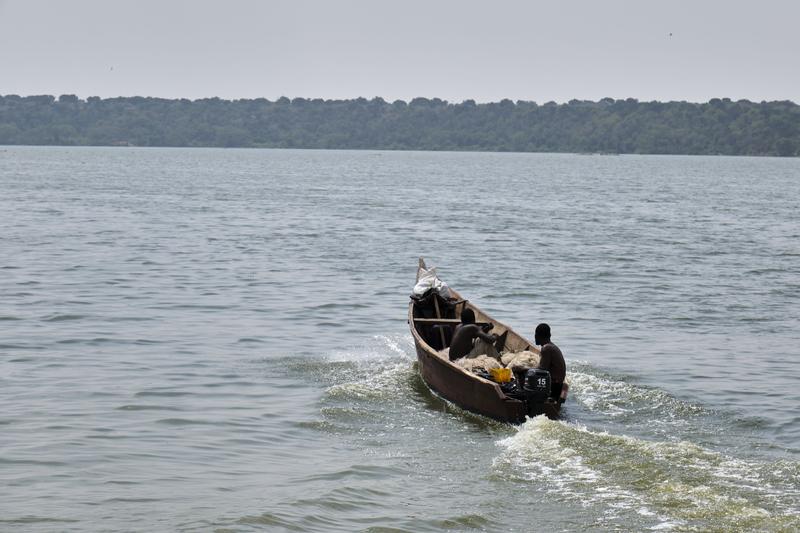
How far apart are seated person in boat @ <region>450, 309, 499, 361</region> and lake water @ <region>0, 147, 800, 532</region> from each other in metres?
1.28

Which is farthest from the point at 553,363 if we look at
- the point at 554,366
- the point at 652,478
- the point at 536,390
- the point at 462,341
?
the point at 652,478

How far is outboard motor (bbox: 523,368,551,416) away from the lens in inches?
682

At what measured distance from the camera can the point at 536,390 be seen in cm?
1734

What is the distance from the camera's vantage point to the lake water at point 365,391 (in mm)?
13797

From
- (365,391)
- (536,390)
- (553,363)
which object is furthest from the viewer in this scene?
(365,391)

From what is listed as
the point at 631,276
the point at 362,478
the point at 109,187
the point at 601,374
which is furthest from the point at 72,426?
the point at 109,187

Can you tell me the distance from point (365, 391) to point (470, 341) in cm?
217

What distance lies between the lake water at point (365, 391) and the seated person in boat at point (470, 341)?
1283 millimetres

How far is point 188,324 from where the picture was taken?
26.5 m

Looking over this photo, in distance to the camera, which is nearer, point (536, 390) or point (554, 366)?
point (536, 390)

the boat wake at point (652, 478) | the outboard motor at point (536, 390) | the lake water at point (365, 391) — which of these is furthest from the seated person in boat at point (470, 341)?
the boat wake at point (652, 478)

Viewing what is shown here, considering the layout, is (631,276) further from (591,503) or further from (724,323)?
(591,503)

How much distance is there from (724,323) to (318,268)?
15740mm

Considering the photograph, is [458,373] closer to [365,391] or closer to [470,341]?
[470,341]
